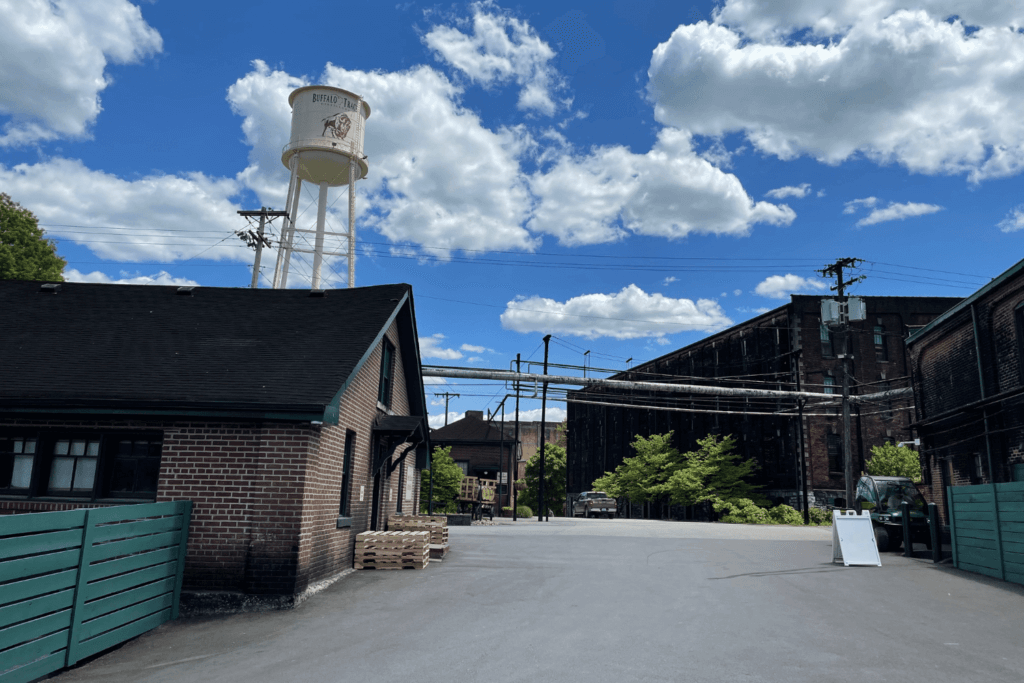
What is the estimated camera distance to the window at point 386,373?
16625mm

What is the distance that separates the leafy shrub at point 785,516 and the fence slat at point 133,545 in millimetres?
38387

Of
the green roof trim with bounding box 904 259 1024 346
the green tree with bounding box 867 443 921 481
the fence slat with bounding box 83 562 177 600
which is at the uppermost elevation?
the green roof trim with bounding box 904 259 1024 346

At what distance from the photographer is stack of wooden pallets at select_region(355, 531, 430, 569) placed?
569 inches

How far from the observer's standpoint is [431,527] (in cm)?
1734

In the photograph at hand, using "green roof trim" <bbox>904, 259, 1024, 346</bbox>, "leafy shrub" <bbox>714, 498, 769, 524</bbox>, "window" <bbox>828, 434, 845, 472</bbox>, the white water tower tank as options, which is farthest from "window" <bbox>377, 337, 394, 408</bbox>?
"window" <bbox>828, 434, 845, 472</bbox>

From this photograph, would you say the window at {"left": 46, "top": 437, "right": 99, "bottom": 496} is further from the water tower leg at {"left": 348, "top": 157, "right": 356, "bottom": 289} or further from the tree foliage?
the tree foliage

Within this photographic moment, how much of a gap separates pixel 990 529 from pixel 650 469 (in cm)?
3973

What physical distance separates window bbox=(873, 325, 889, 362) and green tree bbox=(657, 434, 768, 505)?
38.2ft

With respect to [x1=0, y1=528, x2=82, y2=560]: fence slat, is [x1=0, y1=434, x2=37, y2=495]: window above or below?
above

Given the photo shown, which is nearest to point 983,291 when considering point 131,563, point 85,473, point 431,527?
point 431,527

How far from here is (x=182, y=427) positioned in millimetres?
10656

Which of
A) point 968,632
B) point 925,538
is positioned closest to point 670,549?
point 925,538

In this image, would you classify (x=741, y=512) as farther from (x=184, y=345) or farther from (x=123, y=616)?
(x=123, y=616)

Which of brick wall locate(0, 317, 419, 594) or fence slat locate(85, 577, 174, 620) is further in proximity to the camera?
brick wall locate(0, 317, 419, 594)
